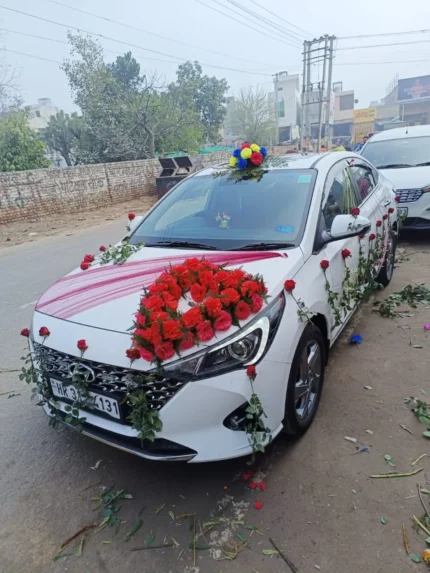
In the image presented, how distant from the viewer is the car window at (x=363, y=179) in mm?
3878

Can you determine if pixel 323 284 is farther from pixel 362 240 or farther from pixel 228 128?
pixel 228 128

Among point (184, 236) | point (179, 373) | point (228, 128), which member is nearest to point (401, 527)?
point (179, 373)

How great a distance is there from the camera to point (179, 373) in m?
1.77

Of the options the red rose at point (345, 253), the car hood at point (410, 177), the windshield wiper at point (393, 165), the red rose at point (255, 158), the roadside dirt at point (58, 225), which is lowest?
the roadside dirt at point (58, 225)

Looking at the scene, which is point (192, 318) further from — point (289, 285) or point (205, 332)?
point (289, 285)

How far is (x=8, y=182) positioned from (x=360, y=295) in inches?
440

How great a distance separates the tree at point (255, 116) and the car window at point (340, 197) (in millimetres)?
48230

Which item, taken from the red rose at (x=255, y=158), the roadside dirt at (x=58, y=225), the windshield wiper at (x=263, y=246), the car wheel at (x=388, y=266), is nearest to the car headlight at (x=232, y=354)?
the windshield wiper at (x=263, y=246)

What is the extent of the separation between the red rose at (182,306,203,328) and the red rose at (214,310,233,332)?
8 cm

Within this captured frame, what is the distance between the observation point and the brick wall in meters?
11.5

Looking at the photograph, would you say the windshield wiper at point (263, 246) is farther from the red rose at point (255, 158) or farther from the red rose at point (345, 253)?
the red rose at point (255, 158)

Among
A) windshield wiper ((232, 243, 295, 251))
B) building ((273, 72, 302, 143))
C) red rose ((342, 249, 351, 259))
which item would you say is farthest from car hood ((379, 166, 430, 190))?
building ((273, 72, 302, 143))

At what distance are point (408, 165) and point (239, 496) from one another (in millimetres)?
6591

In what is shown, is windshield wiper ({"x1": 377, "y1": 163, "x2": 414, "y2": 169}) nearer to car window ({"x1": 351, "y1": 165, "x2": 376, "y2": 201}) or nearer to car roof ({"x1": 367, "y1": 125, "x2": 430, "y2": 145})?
car roof ({"x1": 367, "y1": 125, "x2": 430, "y2": 145})
